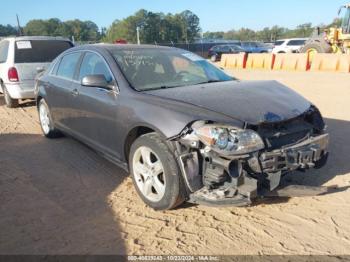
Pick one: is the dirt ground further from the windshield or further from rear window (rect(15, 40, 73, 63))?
rear window (rect(15, 40, 73, 63))

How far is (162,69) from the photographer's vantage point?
4.64 meters

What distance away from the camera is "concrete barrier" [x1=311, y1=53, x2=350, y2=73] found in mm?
16375

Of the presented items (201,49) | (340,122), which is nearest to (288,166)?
(340,122)

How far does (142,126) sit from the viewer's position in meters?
3.87

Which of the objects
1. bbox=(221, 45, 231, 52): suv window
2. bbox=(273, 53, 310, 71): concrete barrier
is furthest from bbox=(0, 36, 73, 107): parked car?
bbox=(221, 45, 231, 52): suv window

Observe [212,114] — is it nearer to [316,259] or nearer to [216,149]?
[216,149]

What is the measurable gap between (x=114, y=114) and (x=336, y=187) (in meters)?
2.63

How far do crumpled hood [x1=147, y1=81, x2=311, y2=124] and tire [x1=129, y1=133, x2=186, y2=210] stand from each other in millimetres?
547

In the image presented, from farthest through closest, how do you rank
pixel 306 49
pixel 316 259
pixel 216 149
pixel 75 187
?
pixel 306 49 → pixel 75 187 → pixel 216 149 → pixel 316 259

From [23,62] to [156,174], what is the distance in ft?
22.6

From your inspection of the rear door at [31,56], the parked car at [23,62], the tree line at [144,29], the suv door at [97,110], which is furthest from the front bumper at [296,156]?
the tree line at [144,29]

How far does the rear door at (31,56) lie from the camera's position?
9.12 metres

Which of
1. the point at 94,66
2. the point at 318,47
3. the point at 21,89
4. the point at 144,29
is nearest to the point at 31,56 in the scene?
the point at 21,89

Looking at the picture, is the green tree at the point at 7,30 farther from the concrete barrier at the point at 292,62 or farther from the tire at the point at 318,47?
the concrete barrier at the point at 292,62
